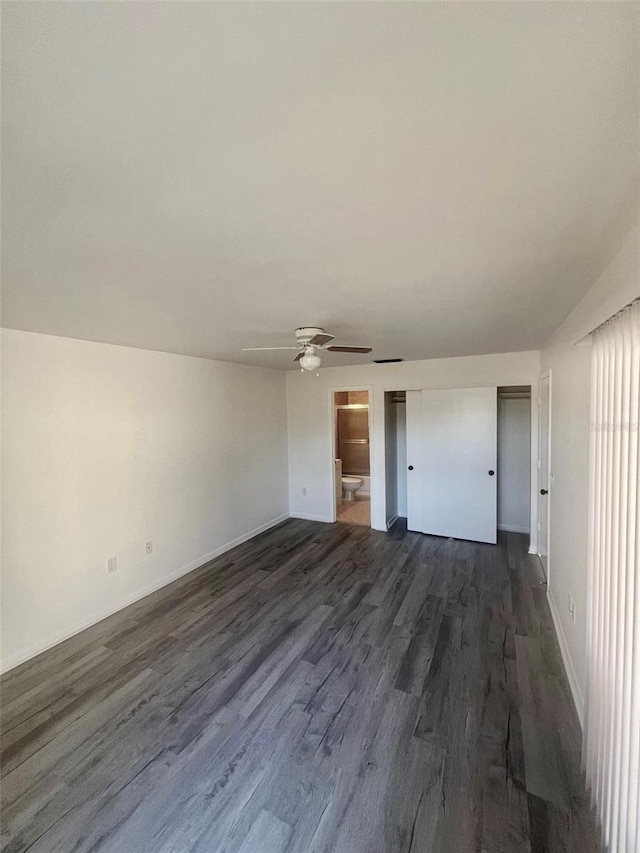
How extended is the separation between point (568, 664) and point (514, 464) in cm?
289

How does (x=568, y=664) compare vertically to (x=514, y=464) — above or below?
below

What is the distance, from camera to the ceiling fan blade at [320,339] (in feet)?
7.84

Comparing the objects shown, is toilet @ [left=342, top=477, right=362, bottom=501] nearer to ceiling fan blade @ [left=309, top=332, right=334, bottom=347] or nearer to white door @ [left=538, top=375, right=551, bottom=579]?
white door @ [left=538, top=375, right=551, bottom=579]

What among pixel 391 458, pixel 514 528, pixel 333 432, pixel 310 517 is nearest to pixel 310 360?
pixel 333 432

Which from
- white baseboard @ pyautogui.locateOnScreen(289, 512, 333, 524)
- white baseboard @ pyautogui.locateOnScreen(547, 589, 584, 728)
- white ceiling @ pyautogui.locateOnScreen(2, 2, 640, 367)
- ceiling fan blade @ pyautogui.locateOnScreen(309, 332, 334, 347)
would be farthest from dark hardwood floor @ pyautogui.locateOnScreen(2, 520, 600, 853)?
white ceiling @ pyautogui.locateOnScreen(2, 2, 640, 367)

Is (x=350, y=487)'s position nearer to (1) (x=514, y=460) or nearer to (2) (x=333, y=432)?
(2) (x=333, y=432)

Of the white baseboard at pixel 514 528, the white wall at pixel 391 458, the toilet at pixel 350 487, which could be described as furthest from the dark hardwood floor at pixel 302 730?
the toilet at pixel 350 487

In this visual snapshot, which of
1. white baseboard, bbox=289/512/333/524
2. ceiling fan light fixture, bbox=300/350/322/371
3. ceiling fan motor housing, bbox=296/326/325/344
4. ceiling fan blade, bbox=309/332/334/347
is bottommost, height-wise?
white baseboard, bbox=289/512/333/524

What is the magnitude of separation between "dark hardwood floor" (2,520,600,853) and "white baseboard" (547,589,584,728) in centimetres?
6

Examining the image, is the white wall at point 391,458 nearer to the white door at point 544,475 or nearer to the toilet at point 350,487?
the toilet at point 350,487

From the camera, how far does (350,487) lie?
700cm

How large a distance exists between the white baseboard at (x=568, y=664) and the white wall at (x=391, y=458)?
2340mm

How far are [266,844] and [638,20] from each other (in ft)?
8.40

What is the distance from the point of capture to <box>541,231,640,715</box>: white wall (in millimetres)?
1424
